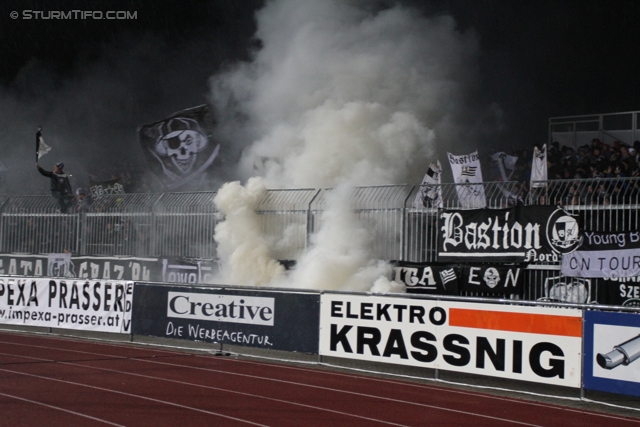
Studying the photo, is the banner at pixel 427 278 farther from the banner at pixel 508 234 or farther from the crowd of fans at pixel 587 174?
the crowd of fans at pixel 587 174

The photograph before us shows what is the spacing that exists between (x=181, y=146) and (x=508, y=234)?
13.8m

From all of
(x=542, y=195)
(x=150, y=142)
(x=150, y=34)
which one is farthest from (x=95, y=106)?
(x=542, y=195)

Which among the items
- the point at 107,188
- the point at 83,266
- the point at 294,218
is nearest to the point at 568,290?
the point at 294,218

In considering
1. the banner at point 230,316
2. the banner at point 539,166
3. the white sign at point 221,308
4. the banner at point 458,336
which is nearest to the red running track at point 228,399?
the banner at point 458,336

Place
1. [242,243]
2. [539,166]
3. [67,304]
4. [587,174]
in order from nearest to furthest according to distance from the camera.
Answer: [539,166], [587,174], [67,304], [242,243]

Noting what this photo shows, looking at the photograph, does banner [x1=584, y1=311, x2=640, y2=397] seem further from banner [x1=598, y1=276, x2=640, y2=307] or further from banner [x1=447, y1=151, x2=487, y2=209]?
banner [x1=447, y1=151, x2=487, y2=209]

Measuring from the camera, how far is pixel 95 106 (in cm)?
3800

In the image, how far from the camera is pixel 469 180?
59.9 ft

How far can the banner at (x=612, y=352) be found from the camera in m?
10.4

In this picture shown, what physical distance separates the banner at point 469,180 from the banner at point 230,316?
4.76 m

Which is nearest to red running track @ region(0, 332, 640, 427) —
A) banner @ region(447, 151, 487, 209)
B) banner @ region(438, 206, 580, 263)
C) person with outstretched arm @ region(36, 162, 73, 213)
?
banner @ region(438, 206, 580, 263)

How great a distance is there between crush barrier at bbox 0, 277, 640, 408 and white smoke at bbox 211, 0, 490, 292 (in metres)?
3.52

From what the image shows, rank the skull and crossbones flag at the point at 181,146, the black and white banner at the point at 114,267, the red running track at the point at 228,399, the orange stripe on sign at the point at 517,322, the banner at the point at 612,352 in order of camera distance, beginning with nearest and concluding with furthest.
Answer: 1. the red running track at the point at 228,399
2. the banner at the point at 612,352
3. the orange stripe on sign at the point at 517,322
4. the black and white banner at the point at 114,267
5. the skull and crossbones flag at the point at 181,146

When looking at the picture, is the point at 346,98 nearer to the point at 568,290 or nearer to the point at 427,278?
the point at 427,278
